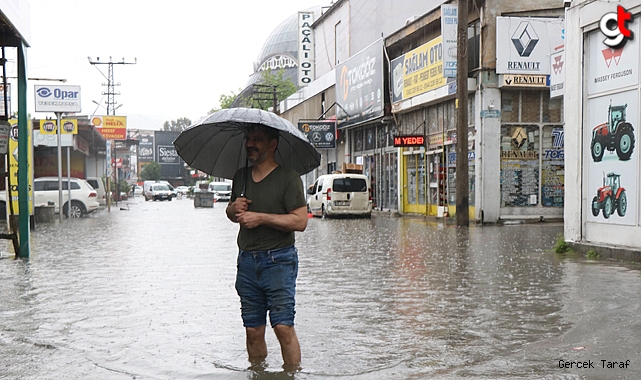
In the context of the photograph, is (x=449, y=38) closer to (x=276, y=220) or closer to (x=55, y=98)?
(x=55, y=98)

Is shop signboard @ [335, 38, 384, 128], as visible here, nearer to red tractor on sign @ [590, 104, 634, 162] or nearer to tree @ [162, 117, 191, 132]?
red tractor on sign @ [590, 104, 634, 162]

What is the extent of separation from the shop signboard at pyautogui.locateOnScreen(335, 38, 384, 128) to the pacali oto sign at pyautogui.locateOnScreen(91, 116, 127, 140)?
17.9 metres

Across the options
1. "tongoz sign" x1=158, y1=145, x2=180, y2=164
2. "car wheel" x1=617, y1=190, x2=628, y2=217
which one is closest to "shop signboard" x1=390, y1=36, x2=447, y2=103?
"car wheel" x1=617, y1=190, x2=628, y2=217

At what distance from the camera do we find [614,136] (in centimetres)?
1197

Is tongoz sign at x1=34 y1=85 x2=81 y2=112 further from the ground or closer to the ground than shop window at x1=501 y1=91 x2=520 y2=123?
further from the ground

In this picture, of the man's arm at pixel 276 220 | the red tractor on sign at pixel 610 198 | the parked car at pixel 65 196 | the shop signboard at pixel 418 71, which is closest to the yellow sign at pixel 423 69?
the shop signboard at pixel 418 71

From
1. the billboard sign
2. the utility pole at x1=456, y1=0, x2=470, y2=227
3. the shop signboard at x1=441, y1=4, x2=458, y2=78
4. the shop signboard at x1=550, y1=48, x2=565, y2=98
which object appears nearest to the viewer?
the shop signboard at x1=550, y1=48, x2=565, y2=98

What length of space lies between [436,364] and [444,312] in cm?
221

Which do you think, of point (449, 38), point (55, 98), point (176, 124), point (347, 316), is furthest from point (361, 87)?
point (176, 124)

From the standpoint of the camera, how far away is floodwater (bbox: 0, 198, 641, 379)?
5.57 meters

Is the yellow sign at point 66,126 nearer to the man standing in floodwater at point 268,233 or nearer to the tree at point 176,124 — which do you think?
the man standing in floodwater at point 268,233

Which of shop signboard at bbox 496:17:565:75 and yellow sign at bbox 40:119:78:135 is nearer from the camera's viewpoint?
shop signboard at bbox 496:17:565:75

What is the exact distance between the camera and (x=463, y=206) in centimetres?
2067

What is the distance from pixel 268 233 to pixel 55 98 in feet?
80.6
